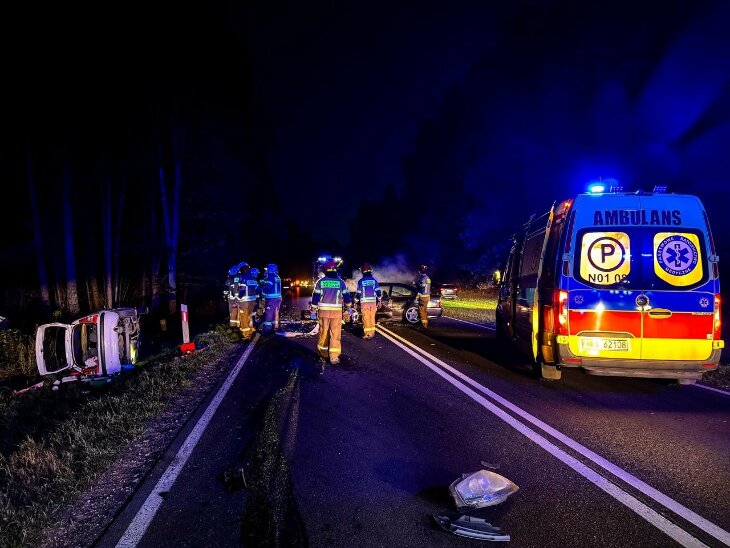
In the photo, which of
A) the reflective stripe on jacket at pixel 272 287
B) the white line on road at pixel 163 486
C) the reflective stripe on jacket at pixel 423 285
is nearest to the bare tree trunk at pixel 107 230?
the reflective stripe on jacket at pixel 272 287

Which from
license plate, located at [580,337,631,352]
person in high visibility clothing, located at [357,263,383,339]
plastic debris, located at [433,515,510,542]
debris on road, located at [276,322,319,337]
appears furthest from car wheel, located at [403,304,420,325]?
plastic debris, located at [433,515,510,542]

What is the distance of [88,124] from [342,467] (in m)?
15.5

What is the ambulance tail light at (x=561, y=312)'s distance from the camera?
20.2 ft

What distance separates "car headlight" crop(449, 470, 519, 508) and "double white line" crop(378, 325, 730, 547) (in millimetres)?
788

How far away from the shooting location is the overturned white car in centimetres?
732

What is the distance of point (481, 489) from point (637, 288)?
4085 millimetres

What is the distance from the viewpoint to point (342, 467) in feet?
13.1

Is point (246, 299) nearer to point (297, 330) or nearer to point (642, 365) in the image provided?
point (297, 330)

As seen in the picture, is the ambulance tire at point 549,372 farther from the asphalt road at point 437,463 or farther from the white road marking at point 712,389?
the white road marking at point 712,389

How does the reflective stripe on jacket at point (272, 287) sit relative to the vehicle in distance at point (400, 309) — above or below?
above

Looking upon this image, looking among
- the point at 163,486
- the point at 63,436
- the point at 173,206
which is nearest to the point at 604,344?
the point at 163,486

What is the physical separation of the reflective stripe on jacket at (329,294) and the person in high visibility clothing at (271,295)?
3.92 metres

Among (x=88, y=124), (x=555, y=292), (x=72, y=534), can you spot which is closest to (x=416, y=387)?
(x=555, y=292)

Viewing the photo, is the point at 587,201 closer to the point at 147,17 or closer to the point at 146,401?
the point at 146,401
